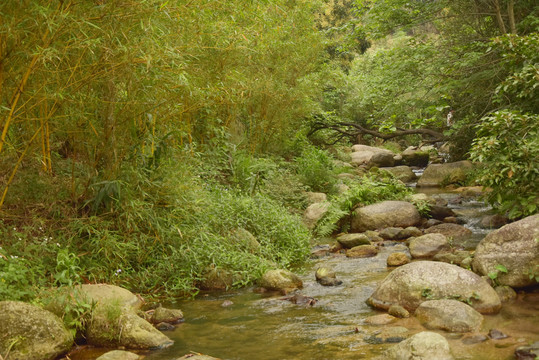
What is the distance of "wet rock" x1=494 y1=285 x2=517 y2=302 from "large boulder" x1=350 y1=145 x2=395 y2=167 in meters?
13.9

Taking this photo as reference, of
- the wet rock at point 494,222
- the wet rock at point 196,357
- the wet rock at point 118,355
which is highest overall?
the wet rock at point 118,355

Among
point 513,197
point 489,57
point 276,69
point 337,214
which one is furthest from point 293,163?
point 513,197

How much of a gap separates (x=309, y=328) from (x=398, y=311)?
89 centimetres

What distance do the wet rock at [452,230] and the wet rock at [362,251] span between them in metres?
1.59

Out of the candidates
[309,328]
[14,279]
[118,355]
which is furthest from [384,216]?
[14,279]

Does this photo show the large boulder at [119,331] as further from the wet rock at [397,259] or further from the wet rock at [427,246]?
the wet rock at [427,246]

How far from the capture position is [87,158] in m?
5.80

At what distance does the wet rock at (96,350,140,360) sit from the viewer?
3.75 meters

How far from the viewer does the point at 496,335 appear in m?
4.12

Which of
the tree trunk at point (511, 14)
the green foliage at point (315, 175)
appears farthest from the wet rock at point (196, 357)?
the tree trunk at point (511, 14)

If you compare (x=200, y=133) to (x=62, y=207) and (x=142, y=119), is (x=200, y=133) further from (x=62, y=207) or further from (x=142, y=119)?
(x=62, y=207)

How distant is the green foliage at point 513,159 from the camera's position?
6785 millimetres

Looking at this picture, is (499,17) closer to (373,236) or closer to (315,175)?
(315,175)

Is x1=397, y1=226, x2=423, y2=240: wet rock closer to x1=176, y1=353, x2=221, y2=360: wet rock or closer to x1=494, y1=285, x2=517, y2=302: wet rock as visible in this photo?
x1=494, y1=285, x2=517, y2=302: wet rock
